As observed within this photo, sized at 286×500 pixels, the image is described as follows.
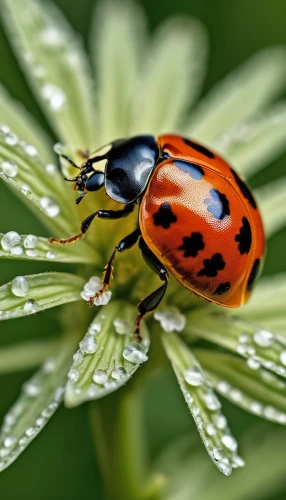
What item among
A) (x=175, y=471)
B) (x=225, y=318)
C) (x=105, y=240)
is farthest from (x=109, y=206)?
(x=175, y=471)

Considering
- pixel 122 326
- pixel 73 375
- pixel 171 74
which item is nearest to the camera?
pixel 73 375

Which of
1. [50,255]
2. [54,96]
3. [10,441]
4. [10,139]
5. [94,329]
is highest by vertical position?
[54,96]

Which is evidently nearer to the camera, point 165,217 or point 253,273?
point 165,217

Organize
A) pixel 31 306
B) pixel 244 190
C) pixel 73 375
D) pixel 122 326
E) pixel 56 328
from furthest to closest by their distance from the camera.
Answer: pixel 56 328, pixel 244 190, pixel 122 326, pixel 31 306, pixel 73 375

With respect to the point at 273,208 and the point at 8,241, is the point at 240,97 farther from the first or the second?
the point at 8,241

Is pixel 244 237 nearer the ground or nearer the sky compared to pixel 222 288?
nearer the sky

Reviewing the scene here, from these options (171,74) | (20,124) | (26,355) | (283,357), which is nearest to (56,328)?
(26,355)

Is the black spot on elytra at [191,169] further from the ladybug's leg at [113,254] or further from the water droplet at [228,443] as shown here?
the water droplet at [228,443]

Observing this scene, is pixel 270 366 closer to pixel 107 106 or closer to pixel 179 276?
pixel 179 276
